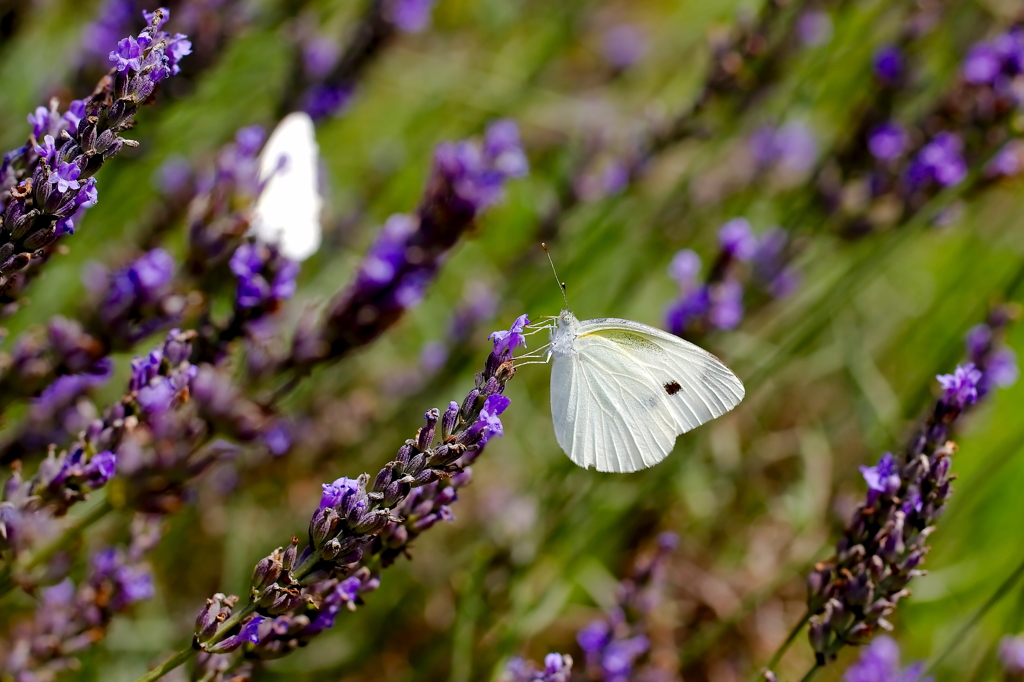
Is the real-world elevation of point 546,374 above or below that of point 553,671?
above

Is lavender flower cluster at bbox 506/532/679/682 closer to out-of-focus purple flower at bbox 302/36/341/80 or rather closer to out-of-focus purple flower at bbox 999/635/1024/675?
out-of-focus purple flower at bbox 999/635/1024/675

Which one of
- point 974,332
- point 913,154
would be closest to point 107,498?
point 974,332

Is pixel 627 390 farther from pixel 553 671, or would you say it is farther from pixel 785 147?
pixel 785 147

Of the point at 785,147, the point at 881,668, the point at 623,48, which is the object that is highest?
the point at 623,48

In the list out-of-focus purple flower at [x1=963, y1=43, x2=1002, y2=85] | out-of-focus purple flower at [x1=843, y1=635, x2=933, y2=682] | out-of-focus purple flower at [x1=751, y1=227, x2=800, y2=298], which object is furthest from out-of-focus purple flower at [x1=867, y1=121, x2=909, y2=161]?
out-of-focus purple flower at [x1=843, y1=635, x2=933, y2=682]

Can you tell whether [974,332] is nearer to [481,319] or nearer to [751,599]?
[751,599]

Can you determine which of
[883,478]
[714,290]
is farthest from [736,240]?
[883,478]
